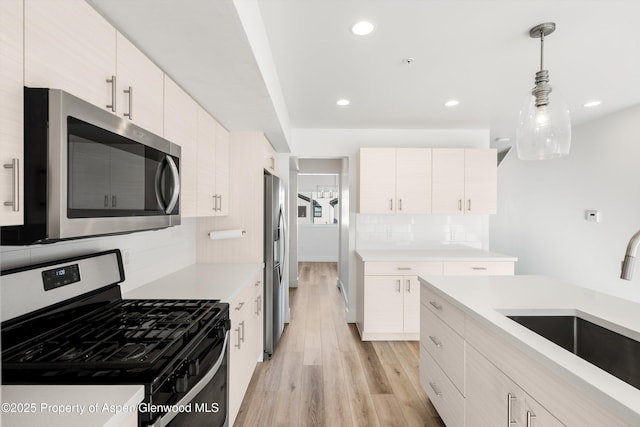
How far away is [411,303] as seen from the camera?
3.35m

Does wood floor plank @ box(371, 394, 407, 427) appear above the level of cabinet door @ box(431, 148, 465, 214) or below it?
below

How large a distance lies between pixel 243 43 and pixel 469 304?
160cm

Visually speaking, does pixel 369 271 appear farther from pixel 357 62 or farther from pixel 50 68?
pixel 50 68

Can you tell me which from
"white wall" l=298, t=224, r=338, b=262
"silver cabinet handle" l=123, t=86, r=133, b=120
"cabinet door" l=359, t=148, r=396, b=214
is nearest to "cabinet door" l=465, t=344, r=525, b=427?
"silver cabinet handle" l=123, t=86, r=133, b=120

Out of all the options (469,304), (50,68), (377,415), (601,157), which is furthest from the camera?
(601,157)

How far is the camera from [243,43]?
1.37m

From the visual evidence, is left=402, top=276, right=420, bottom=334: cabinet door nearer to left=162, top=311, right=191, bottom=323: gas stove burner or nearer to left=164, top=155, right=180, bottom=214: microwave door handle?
left=162, top=311, right=191, bottom=323: gas stove burner

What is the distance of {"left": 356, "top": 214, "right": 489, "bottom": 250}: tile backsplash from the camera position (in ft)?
13.0

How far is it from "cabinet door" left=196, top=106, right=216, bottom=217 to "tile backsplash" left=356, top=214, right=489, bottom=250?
206 centimetres

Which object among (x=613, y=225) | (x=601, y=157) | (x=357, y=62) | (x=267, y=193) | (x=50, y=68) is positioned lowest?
(x=613, y=225)

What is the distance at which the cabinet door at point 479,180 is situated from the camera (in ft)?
11.8

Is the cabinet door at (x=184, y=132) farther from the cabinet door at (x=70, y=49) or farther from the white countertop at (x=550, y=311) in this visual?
the white countertop at (x=550, y=311)

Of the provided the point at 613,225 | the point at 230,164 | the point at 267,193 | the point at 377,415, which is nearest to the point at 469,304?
the point at 377,415

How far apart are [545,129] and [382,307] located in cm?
227
